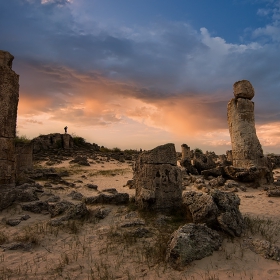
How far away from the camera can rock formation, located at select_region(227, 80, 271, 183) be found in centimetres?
1352

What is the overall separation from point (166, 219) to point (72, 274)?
3327 millimetres

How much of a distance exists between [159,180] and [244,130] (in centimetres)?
802

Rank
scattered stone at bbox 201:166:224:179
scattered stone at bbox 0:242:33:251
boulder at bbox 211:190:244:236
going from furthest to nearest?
scattered stone at bbox 201:166:224:179 → boulder at bbox 211:190:244:236 → scattered stone at bbox 0:242:33:251

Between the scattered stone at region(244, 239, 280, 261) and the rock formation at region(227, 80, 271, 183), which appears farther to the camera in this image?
the rock formation at region(227, 80, 271, 183)

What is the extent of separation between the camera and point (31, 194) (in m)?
8.92

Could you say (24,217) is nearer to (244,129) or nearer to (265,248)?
(265,248)

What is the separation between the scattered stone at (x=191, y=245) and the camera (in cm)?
432

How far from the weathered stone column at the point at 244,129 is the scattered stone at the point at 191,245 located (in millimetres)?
9588

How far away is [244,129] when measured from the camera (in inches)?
538

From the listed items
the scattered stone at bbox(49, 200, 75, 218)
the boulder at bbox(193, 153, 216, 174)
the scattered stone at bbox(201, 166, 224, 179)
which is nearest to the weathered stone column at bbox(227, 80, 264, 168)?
the scattered stone at bbox(201, 166, 224, 179)

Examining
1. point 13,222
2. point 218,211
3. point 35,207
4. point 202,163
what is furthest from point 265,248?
point 202,163

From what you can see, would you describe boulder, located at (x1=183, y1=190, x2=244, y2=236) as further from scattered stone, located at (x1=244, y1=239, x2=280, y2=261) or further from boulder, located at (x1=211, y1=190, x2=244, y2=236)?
scattered stone, located at (x1=244, y1=239, x2=280, y2=261)

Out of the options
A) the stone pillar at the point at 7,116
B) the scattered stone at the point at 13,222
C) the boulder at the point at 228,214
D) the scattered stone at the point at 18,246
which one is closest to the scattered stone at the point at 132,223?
the boulder at the point at 228,214

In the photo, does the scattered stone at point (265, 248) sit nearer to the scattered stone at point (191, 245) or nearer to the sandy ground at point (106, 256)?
the sandy ground at point (106, 256)
